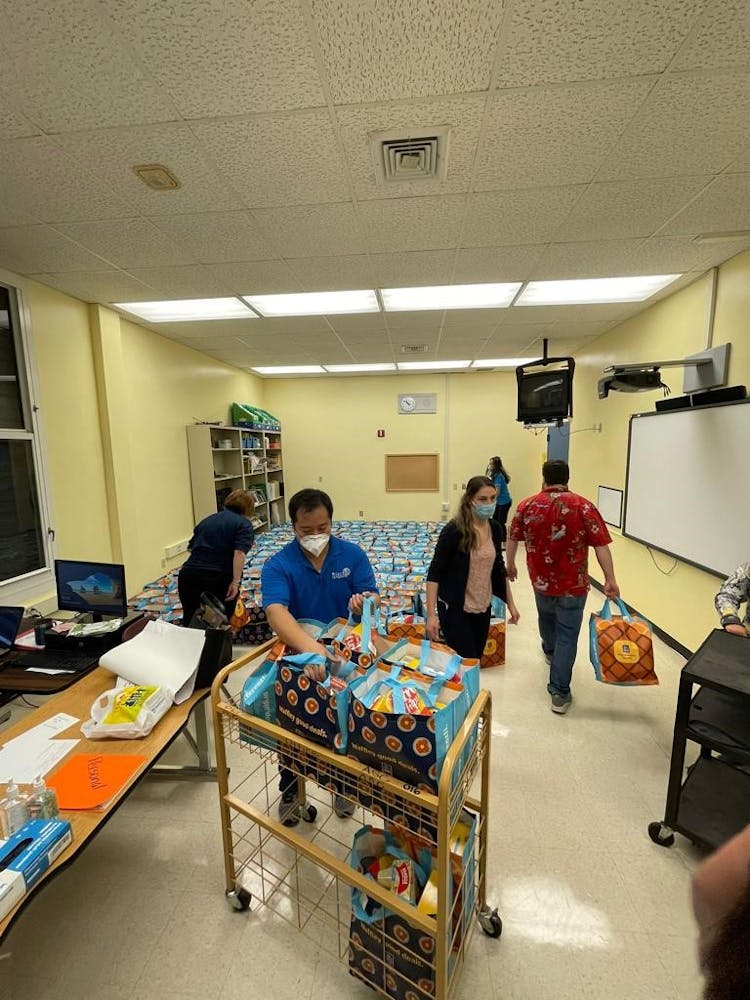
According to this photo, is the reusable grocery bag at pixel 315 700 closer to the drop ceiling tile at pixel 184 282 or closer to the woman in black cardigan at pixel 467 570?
the woman in black cardigan at pixel 467 570

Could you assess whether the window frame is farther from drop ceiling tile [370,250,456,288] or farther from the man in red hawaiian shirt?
the man in red hawaiian shirt

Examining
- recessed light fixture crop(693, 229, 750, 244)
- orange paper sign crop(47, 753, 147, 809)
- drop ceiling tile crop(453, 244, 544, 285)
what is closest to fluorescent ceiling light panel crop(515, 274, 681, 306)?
drop ceiling tile crop(453, 244, 544, 285)

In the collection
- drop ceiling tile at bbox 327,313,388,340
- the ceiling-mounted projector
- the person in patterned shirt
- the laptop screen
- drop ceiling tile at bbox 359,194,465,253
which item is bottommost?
the laptop screen

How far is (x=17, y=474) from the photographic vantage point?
3.13 m

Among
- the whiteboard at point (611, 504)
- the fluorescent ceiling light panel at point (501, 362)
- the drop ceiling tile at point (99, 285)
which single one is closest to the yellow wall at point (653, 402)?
the whiteboard at point (611, 504)

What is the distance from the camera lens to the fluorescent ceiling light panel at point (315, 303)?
11.9 ft

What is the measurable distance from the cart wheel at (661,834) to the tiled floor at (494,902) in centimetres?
4

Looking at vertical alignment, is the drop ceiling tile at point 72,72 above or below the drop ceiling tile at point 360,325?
below

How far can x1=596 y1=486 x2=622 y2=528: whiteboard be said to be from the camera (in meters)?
4.37

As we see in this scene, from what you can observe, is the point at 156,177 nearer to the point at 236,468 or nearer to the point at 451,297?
the point at 451,297

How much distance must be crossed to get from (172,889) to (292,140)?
3142 mm

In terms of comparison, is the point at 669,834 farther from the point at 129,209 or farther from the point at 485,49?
the point at 129,209

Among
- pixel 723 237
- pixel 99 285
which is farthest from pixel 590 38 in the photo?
pixel 99 285

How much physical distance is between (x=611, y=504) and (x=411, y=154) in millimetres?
4045
